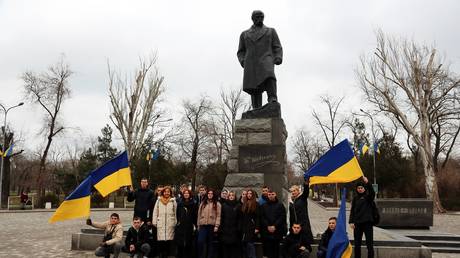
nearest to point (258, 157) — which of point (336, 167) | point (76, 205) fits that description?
point (336, 167)

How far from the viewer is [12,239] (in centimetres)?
1286

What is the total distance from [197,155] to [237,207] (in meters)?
36.1

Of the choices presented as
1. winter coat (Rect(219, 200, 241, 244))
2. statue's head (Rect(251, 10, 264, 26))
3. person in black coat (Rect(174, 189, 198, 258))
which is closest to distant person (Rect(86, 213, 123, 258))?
person in black coat (Rect(174, 189, 198, 258))

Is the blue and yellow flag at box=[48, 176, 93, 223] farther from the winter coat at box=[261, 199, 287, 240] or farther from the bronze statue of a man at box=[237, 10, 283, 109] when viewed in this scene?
the bronze statue of a man at box=[237, 10, 283, 109]

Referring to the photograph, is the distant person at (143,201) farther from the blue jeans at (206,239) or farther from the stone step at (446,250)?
the stone step at (446,250)

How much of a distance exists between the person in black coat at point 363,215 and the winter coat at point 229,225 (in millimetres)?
2088

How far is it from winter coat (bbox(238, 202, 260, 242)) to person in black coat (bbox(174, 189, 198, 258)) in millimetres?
982

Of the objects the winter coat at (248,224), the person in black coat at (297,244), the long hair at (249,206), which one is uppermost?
the long hair at (249,206)

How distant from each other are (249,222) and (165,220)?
154 cm

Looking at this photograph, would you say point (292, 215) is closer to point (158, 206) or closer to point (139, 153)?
point (158, 206)

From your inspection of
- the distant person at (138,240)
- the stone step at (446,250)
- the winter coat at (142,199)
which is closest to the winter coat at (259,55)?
the winter coat at (142,199)

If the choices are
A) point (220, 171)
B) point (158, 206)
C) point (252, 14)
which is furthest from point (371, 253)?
point (220, 171)

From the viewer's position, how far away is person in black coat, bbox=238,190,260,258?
757 centimetres

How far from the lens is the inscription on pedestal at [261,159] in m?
9.76
